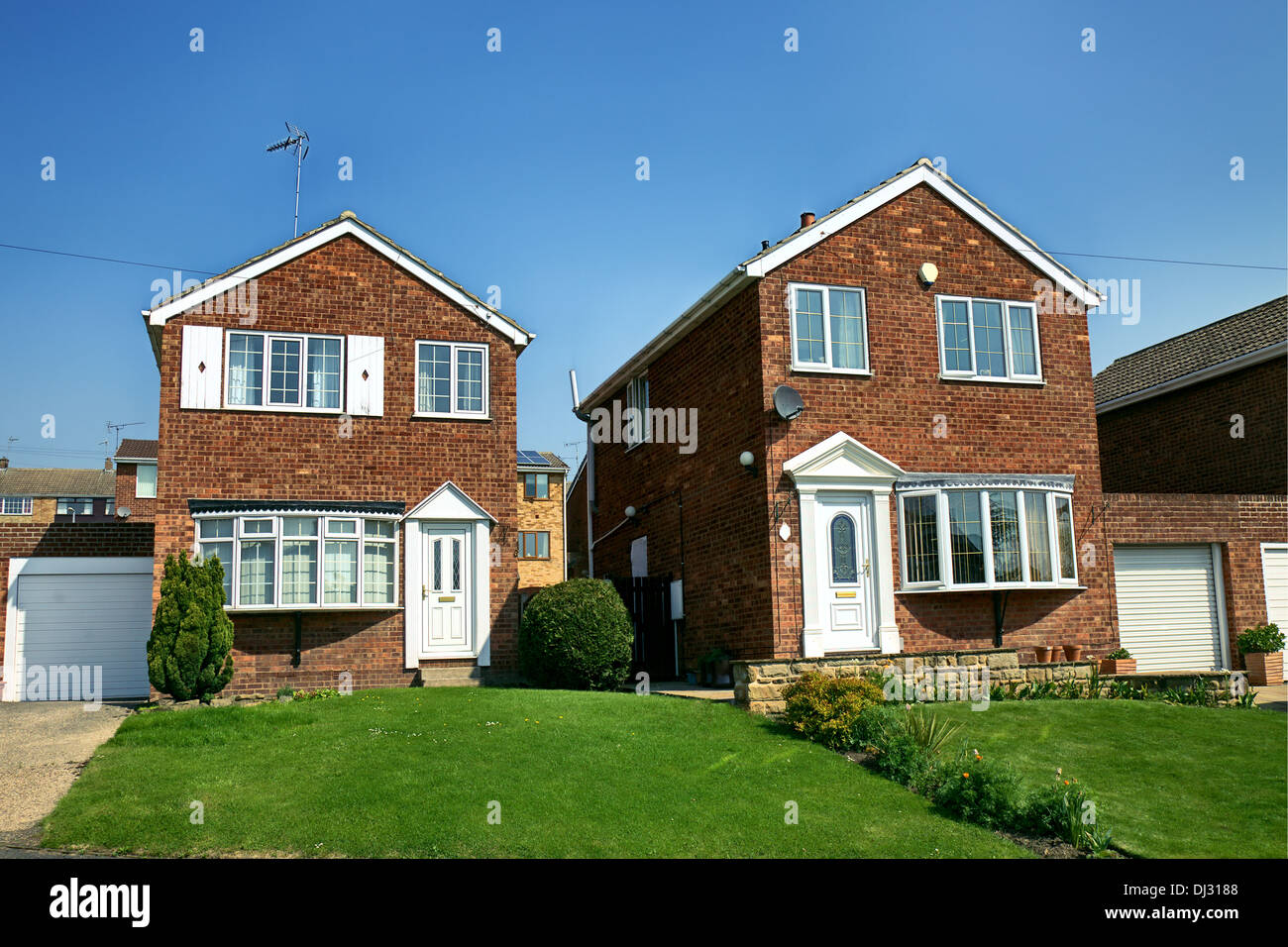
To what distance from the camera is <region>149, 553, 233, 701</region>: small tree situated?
49.6ft

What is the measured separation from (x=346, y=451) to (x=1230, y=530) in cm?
1616

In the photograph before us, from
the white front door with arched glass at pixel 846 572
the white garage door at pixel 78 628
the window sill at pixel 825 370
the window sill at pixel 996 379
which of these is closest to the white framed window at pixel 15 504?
the white garage door at pixel 78 628

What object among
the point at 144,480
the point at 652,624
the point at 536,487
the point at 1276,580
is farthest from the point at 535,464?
the point at 1276,580

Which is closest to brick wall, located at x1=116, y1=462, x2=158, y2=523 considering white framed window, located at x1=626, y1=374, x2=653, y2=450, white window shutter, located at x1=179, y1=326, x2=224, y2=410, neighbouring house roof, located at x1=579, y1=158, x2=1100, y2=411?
white framed window, located at x1=626, y1=374, x2=653, y2=450

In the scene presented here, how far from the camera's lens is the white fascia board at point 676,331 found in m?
17.5

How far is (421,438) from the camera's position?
18.5 m

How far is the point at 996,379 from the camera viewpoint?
18172 mm

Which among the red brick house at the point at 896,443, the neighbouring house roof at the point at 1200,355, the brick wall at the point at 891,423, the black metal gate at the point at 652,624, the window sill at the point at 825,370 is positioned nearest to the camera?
the red brick house at the point at 896,443

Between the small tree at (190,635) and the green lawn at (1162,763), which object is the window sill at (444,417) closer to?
the small tree at (190,635)

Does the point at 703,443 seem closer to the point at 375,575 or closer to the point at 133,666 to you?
the point at 375,575

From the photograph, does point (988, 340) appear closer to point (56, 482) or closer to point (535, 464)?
point (535, 464)

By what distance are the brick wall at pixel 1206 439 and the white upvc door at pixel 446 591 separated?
1527cm

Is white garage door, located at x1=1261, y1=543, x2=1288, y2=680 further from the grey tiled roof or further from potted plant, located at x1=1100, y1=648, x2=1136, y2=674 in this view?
the grey tiled roof
